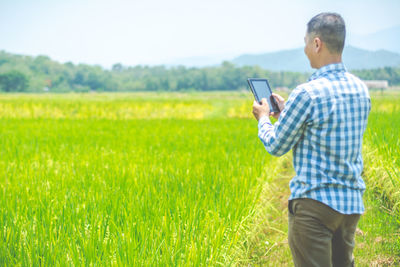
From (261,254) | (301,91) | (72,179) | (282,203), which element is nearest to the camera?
(301,91)

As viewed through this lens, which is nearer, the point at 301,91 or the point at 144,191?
the point at 301,91

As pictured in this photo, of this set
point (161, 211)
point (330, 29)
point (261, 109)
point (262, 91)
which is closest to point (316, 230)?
point (261, 109)

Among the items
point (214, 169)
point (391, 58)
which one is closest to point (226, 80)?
point (391, 58)

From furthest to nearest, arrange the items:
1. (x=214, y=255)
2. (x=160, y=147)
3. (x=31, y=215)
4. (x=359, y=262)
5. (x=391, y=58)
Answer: (x=391, y=58) → (x=160, y=147) → (x=359, y=262) → (x=31, y=215) → (x=214, y=255)

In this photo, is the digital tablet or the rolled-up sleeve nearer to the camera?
the rolled-up sleeve

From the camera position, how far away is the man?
5.08 ft

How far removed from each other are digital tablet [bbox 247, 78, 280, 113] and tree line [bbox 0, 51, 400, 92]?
5708 cm

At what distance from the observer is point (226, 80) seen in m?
75.2

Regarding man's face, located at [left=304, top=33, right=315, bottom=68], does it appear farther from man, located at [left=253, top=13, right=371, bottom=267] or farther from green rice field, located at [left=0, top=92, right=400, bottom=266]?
green rice field, located at [left=0, top=92, right=400, bottom=266]

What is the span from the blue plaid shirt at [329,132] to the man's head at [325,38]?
0.15 ft

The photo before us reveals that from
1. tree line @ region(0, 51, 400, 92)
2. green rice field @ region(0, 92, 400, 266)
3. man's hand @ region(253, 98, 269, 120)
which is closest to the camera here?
man's hand @ region(253, 98, 269, 120)

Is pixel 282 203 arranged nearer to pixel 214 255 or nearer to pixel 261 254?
pixel 261 254

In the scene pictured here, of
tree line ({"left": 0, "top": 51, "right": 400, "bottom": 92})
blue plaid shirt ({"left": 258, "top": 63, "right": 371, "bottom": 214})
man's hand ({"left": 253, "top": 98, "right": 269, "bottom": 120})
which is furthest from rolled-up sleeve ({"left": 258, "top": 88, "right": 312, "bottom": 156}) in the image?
tree line ({"left": 0, "top": 51, "right": 400, "bottom": 92})

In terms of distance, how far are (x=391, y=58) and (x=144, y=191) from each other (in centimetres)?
12544
